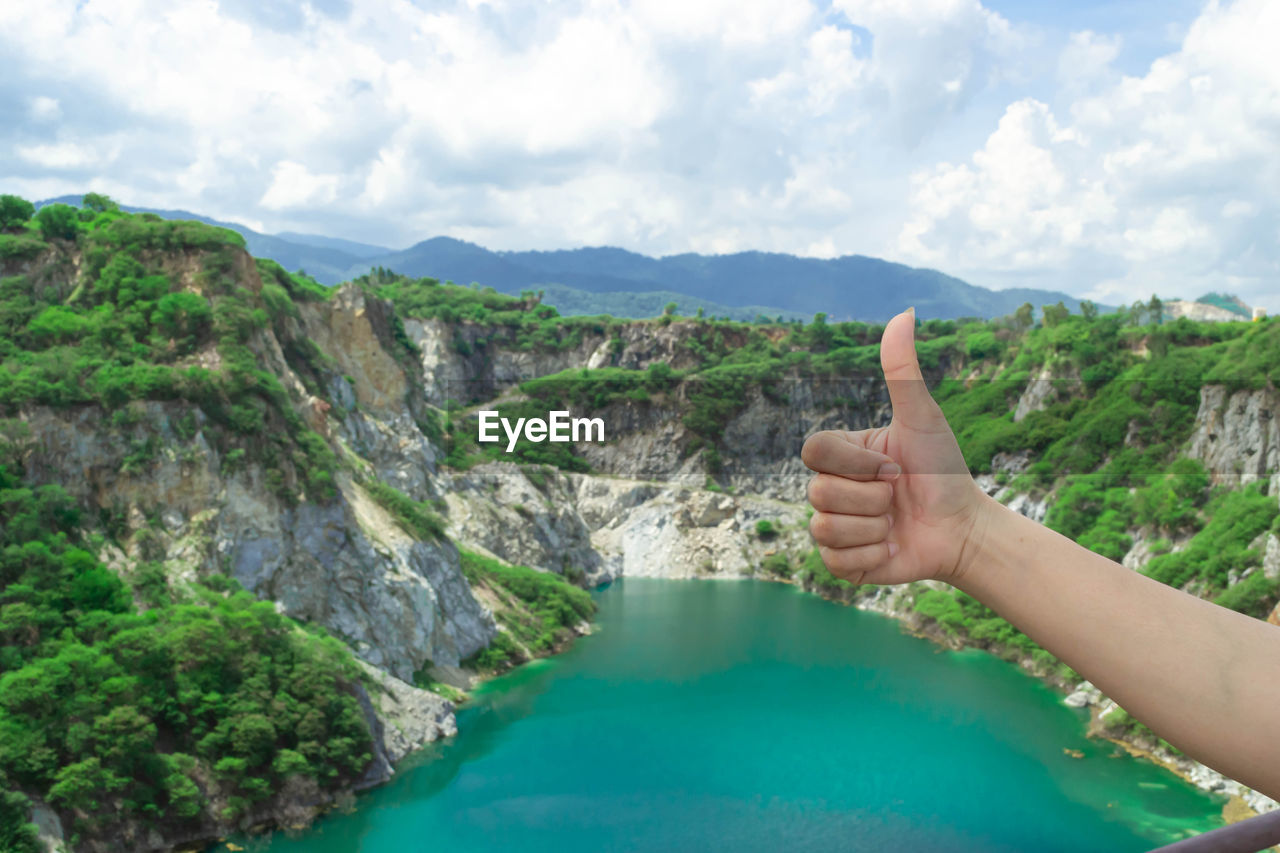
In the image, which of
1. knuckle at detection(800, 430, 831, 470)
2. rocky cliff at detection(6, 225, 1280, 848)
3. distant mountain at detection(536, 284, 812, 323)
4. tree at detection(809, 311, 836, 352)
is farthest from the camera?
distant mountain at detection(536, 284, 812, 323)


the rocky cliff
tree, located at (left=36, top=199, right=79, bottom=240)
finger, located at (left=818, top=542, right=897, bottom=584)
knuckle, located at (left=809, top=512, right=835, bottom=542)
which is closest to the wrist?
finger, located at (left=818, top=542, right=897, bottom=584)

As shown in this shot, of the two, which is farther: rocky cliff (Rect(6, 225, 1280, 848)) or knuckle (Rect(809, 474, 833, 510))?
rocky cliff (Rect(6, 225, 1280, 848))

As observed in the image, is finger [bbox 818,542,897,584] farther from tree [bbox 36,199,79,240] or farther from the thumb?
tree [bbox 36,199,79,240]

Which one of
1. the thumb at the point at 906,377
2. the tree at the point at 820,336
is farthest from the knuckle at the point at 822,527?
the tree at the point at 820,336

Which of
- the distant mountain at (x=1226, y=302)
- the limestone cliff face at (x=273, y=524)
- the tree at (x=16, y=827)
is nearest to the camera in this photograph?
the tree at (x=16, y=827)

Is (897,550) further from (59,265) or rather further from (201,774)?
(59,265)

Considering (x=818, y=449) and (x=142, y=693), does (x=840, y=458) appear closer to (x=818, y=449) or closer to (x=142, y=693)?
(x=818, y=449)

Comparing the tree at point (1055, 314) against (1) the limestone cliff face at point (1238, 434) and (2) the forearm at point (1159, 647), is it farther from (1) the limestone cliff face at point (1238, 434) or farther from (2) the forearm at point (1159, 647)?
(2) the forearm at point (1159, 647)
